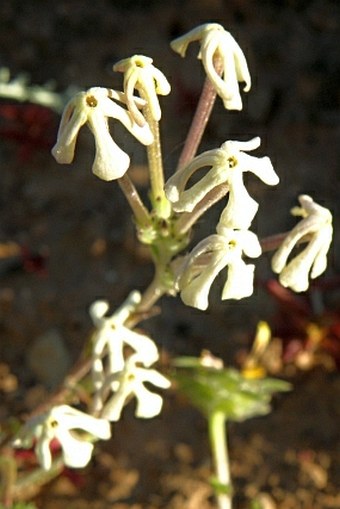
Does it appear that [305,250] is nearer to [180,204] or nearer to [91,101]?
[180,204]

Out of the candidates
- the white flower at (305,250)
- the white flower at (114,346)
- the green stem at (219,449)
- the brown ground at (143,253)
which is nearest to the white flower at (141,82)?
the white flower at (305,250)

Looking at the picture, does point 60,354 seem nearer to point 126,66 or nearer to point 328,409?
point 328,409

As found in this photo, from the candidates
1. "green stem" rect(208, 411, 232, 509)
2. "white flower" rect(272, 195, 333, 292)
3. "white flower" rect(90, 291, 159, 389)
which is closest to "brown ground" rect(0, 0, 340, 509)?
"green stem" rect(208, 411, 232, 509)

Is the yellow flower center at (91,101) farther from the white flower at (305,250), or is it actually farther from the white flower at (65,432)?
the white flower at (65,432)

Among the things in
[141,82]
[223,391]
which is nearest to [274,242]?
[141,82]

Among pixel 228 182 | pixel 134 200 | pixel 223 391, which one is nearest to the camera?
pixel 228 182

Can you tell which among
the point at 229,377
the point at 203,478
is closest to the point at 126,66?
the point at 229,377
